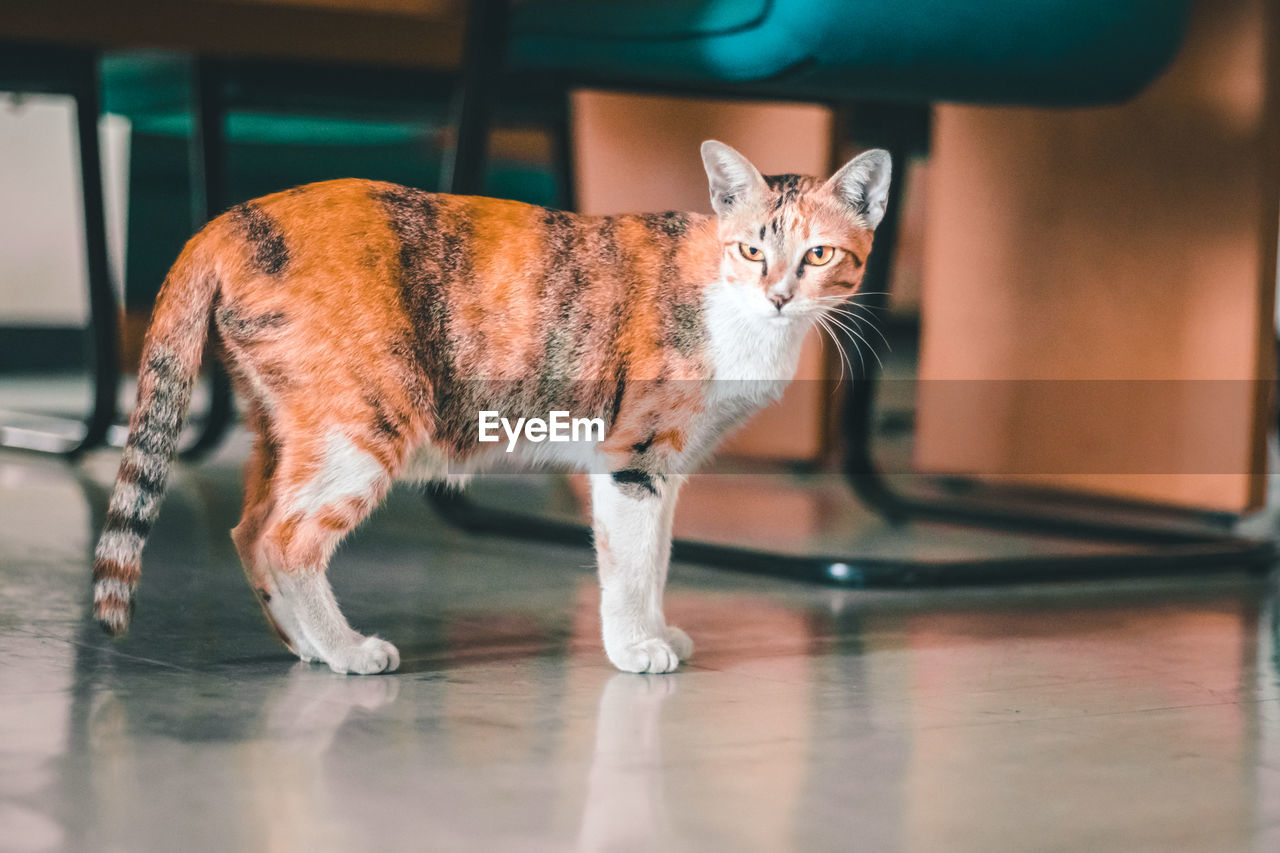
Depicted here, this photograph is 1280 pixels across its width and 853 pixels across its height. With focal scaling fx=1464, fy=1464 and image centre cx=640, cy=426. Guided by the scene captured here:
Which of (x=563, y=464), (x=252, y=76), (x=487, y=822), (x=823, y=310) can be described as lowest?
(x=487, y=822)

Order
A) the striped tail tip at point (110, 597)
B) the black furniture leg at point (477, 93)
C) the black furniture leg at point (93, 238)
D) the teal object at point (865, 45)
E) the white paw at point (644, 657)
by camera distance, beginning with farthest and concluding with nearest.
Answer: the black furniture leg at point (93, 238) → the black furniture leg at point (477, 93) → the teal object at point (865, 45) → the white paw at point (644, 657) → the striped tail tip at point (110, 597)

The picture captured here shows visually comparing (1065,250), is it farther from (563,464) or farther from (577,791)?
(577,791)

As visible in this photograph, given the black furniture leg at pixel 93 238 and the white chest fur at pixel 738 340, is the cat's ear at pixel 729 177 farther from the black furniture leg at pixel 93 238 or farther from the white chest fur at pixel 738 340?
the black furniture leg at pixel 93 238

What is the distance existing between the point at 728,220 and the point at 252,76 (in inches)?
60.0

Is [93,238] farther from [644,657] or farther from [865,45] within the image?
[644,657]

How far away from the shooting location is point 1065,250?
7.58ft

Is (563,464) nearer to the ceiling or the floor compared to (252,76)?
nearer to the floor

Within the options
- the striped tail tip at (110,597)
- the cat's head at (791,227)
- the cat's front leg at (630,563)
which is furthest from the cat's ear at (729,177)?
the striped tail tip at (110,597)

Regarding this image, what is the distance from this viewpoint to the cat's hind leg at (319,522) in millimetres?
1201

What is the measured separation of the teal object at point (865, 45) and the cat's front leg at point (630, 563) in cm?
57

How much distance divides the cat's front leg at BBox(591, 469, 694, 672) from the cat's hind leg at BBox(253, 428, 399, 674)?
200 mm

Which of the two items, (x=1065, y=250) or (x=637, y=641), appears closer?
(x=637, y=641)

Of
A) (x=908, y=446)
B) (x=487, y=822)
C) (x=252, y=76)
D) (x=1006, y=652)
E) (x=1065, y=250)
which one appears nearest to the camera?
(x=487, y=822)

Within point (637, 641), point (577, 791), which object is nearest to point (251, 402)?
point (637, 641)
